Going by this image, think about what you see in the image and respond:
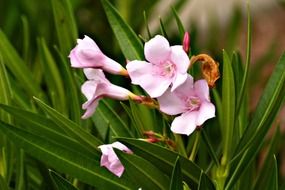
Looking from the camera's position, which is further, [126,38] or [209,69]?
[126,38]

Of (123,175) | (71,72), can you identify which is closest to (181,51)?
(123,175)

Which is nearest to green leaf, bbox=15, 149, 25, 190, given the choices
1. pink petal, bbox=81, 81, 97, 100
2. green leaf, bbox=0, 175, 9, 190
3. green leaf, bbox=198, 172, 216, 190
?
green leaf, bbox=0, 175, 9, 190

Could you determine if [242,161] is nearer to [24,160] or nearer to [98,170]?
[98,170]

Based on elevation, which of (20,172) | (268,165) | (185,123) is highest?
(185,123)

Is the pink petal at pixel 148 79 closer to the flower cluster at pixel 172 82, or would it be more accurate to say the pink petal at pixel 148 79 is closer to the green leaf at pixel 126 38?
the flower cluster at pixel 172 82

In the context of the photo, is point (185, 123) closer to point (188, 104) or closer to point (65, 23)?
point (188, 104)

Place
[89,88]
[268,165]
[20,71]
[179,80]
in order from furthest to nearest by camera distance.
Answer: [20,71] → [268,165] → [89,88] → [179,80]

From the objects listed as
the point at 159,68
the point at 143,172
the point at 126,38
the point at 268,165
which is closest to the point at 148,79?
the point at 159,68
